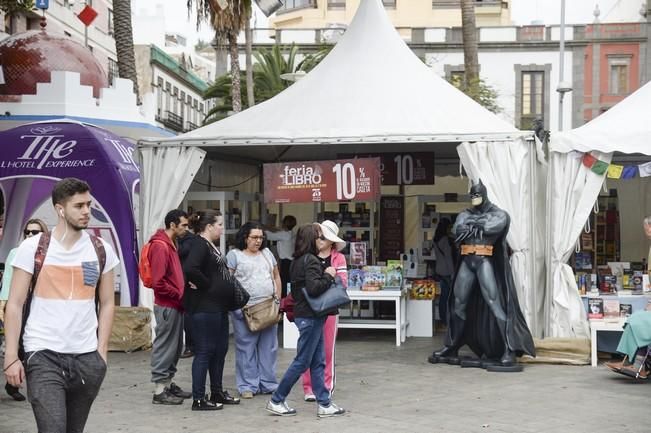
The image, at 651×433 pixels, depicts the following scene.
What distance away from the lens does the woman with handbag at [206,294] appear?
8180mm

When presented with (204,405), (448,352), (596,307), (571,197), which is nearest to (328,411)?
(204,405)

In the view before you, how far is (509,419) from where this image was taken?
26.9 feet

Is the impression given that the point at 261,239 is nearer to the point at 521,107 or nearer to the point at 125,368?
the point at 125,368

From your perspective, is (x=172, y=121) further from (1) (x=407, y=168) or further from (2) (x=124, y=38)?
(1) (x=407, y=168)

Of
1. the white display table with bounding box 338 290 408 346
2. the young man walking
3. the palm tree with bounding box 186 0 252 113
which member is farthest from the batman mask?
the palm tree with bounding box 186 0 252 113

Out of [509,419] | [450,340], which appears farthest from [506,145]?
[509,419]

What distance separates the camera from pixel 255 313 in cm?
907

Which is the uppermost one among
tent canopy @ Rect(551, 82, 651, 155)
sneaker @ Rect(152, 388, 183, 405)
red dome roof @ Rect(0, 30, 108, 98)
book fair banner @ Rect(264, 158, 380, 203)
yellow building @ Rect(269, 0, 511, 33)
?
yellow building @ Rect(269, 0, 511, 33)

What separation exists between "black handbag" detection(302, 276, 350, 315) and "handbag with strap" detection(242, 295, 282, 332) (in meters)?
1.16

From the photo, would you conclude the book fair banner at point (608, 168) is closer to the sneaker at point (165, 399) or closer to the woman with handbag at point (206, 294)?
the woman with handbag at point (206, 294)

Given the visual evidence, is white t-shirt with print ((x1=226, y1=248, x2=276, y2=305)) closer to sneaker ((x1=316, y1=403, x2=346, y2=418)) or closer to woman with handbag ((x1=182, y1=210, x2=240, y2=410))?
woman with handbag ((x1=182, y1=210, x2=240, y2=410))

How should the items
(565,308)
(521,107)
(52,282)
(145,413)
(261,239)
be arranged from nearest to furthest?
(52,282) → (145,413) → (261,239) → (565,308) → (521,107)

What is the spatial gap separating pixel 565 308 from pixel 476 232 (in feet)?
5.35

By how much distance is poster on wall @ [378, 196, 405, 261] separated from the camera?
1658cm
